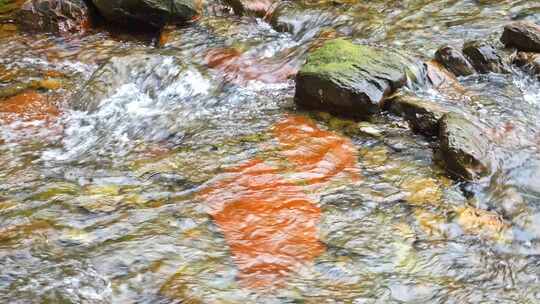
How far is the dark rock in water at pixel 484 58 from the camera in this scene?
6.70 m

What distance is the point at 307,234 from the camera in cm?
422

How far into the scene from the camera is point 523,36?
6797 millimetres

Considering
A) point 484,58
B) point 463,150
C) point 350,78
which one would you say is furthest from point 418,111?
point 484,58

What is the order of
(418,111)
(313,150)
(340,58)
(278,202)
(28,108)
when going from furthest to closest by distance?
(28,108), (340,58), (418,111), (313,150), (278,202)

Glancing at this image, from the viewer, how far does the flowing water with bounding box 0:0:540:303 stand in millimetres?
3756

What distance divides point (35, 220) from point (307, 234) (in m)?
2.15

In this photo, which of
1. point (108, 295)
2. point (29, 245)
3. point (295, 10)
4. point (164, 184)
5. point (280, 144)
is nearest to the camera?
point (108, 295)

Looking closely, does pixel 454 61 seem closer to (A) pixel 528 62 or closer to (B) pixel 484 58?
(B) pixel 484 58

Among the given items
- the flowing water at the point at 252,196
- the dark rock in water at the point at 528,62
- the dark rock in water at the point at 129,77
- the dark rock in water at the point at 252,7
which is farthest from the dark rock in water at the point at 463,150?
the dark rock in water at the point at 252,7

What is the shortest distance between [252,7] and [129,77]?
2.81 m

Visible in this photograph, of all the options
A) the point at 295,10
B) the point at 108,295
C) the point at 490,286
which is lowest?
the point at 490,286

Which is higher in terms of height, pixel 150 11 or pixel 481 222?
pixel 150 11

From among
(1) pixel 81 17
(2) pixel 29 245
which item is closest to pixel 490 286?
(2) pixel 29 245

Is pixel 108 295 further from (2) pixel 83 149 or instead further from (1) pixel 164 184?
(2) pixel 83 149
